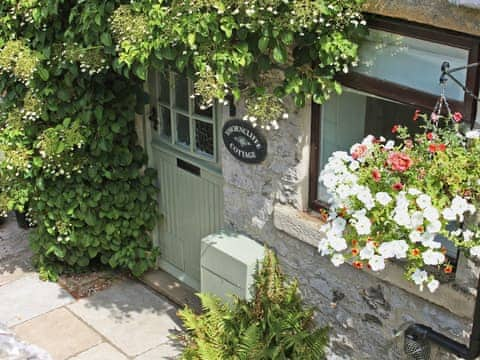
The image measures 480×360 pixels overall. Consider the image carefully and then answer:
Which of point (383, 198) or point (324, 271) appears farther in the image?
point (324, 271)

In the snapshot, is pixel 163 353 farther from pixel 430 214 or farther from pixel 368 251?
pixel 430 214

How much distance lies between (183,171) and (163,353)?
1.48 meters

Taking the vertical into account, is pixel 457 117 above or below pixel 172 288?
above

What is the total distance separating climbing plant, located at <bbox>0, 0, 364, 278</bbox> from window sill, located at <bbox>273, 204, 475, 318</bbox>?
64cm

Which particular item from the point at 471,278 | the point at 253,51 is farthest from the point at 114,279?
the point at 471,278

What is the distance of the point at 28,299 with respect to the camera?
258 inches

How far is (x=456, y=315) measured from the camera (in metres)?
4.24

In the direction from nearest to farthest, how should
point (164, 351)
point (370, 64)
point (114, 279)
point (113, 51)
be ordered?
point (370, 64), point (113, 51), point (164, 351), point (114, 279)

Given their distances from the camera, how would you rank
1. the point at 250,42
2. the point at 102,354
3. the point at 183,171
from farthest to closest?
the point at 183,171 < the point at 102,354 < the point at 250,42

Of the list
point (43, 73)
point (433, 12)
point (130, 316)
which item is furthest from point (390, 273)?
point (43, 73)

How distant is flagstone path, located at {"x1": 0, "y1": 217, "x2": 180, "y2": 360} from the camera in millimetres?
5887

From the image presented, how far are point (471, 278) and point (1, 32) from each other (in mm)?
3941

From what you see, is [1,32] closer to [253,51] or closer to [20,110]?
[20,110]

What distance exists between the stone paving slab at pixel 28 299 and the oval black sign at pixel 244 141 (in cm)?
218
